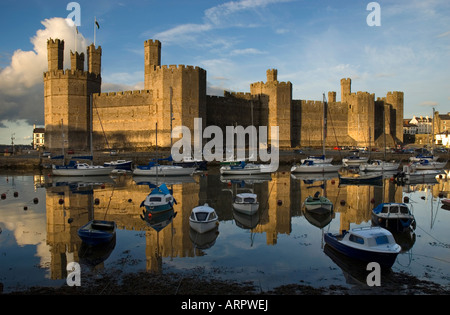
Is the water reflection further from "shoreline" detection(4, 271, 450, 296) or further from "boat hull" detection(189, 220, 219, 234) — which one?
"shoreline" detection(4, 271, 450, 296)

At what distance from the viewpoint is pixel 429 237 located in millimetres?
12469

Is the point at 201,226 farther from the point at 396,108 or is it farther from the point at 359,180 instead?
the point at 396,108

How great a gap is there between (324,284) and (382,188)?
18198 mm

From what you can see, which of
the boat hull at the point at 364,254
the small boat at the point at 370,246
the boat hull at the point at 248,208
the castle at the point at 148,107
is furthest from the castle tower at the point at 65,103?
the small boat at the point at 370,246

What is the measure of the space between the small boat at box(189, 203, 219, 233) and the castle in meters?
21.7

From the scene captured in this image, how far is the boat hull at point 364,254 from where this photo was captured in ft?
30.3

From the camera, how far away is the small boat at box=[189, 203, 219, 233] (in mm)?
12438

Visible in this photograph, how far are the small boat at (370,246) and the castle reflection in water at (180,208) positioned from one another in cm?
247

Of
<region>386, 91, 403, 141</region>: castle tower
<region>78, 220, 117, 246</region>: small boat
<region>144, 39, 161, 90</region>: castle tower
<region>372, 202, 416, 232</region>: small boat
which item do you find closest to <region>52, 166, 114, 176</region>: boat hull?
<region>144, 39, 161, 90</region>: castle tower

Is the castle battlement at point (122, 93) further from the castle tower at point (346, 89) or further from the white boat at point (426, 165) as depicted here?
the castle tower at point (346, 89)

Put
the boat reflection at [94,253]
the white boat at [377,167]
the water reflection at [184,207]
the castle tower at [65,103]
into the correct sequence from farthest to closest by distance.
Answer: the castle tower at [65,103] < the white boat at [377,167] < the water reflection at [184,207] < the boat reflection at [94,253]

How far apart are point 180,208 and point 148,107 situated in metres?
26.7

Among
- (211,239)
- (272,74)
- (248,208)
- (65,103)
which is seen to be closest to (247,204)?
(248,208)
